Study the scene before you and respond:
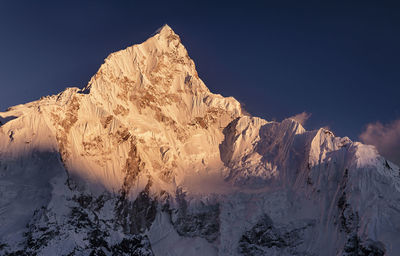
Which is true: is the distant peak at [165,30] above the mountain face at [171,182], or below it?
above

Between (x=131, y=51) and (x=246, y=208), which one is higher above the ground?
(x=131, y=51)

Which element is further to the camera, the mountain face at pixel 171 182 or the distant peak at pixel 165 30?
the distant peak at pixel 165 30

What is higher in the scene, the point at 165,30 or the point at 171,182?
the point at 165,30

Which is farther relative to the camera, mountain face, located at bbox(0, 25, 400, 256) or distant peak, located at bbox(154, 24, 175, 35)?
distant peak, located at bbox(154, 24, 175, 35)

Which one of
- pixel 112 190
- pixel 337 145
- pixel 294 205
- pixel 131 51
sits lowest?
pixel 112 190

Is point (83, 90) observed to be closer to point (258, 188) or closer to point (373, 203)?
point (258, 188)

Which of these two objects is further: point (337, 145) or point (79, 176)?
point (337, 145)

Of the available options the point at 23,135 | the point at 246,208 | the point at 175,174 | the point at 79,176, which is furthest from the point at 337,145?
the point at 23,135

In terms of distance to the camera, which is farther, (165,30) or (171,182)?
(165,30)

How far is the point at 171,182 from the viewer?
106875 mm

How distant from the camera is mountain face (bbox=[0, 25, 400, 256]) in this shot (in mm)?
87438

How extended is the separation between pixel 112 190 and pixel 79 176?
7076 millimetres

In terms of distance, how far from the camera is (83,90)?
371 feet

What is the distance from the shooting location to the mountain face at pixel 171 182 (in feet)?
287
